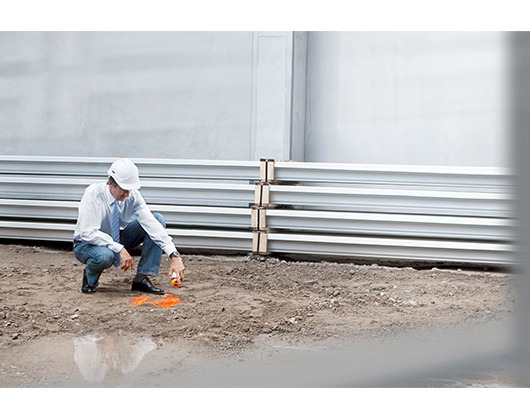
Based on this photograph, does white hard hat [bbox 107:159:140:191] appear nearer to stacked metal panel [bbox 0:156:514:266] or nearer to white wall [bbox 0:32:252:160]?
stacked metal panel [bbox 0:156:514:266]

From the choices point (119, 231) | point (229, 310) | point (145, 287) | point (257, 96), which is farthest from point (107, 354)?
Result: point (257, 96)

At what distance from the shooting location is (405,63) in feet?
26.4

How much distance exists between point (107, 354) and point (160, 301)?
1236 millimetres

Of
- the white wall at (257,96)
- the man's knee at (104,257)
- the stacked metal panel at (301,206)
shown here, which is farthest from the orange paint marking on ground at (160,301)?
the white wall at (257,96)

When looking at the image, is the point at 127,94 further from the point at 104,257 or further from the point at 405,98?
the point at 104,257

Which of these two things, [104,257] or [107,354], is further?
[104,257]

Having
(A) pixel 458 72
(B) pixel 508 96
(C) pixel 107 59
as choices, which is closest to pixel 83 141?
(C) pixel 107 59

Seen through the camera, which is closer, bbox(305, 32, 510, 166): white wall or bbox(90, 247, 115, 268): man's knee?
bbox(90, 247, 115, 268): man's knee

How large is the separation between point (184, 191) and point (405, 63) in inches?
107

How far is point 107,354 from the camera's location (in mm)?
4531

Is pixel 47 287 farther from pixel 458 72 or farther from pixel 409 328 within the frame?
pixel 458 72

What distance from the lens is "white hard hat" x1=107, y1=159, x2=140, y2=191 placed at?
220 inches

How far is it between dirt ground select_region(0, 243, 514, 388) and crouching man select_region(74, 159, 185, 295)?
249 millimetres

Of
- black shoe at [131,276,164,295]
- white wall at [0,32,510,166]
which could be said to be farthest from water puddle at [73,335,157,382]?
white wall at [0,32,510,166]
